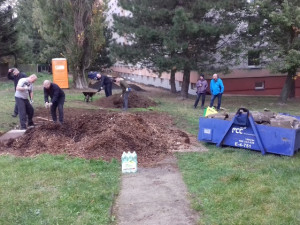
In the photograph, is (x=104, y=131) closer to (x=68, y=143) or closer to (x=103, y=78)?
(x=68, y=143)

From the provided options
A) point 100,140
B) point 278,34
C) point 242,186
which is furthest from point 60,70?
point 242,186

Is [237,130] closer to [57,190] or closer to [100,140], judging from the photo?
[100,140]

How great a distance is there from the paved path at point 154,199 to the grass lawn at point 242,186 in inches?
6.9

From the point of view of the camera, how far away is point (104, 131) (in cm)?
883

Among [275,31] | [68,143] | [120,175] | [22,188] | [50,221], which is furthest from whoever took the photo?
[275,31]

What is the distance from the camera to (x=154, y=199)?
18.3 feet

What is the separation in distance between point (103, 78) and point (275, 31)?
7949mm

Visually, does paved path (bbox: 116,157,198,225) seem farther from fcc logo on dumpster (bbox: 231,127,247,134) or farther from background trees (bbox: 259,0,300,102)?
background trees (bbox: 259,0,300,102)

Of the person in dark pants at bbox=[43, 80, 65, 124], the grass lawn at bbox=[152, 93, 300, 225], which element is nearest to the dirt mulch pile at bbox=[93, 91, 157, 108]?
the person in dark pants at bbox=[43, 80, 65, 124]

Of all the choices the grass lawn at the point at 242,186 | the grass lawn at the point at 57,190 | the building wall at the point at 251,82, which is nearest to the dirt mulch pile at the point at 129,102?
the building wall at the point at 251,82

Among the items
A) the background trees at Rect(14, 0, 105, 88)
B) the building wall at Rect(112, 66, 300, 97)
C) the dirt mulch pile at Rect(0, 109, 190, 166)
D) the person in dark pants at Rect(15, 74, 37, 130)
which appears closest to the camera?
Result: the dirt mulch pile at Rect(0, 109, 190, 166)

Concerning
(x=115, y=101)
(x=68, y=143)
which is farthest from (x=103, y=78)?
(x=68, y=143)

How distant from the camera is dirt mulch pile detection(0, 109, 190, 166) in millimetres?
8102

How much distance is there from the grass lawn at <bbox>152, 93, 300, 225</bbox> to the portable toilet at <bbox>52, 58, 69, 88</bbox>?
1698cm
